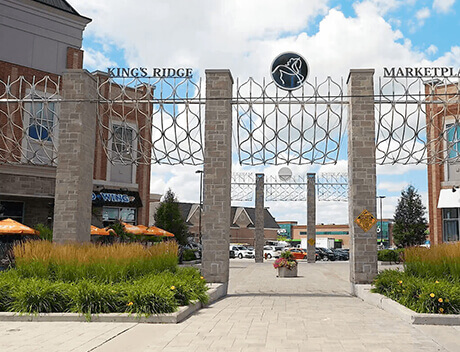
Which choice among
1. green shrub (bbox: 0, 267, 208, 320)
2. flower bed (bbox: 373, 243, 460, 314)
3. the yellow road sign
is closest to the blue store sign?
the yellow road sign

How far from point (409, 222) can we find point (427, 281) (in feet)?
105

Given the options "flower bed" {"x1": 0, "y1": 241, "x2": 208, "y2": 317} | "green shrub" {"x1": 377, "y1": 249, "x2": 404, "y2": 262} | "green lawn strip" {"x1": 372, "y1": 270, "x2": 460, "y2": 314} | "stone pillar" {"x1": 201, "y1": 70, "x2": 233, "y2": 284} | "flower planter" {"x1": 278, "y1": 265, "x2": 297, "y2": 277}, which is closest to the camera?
Answer: "flower bed" {"x1": 0, "y1": 241, "x2": 208, "y2": 317}

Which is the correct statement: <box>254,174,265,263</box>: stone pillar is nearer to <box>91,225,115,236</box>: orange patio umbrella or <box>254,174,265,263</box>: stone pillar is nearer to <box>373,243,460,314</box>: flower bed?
<box>91,225,115,236</box>: orange patio umbrella

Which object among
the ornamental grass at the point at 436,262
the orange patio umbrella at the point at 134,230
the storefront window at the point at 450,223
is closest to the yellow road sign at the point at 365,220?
the ornamental grass at the point at 436,262

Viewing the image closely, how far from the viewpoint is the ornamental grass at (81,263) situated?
11.1m

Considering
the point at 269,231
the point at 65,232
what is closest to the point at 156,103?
the point at 65,232

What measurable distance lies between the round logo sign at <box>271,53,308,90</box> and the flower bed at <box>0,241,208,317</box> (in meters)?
6.27

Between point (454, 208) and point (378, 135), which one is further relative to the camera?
point (454, 208)

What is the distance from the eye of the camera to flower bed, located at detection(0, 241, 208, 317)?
9.64 m

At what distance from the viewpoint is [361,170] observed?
14.9 meters

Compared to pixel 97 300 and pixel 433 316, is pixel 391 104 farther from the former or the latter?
pixel 97 300

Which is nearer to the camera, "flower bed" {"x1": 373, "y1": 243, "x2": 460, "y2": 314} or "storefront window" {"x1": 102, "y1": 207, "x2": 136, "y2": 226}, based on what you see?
"flower bed" {"x1": 373, "y1": 243, "x2": 460, "y2": 314}

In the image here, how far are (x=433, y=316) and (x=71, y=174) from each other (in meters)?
11.0

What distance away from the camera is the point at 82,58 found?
2809 centimetres
